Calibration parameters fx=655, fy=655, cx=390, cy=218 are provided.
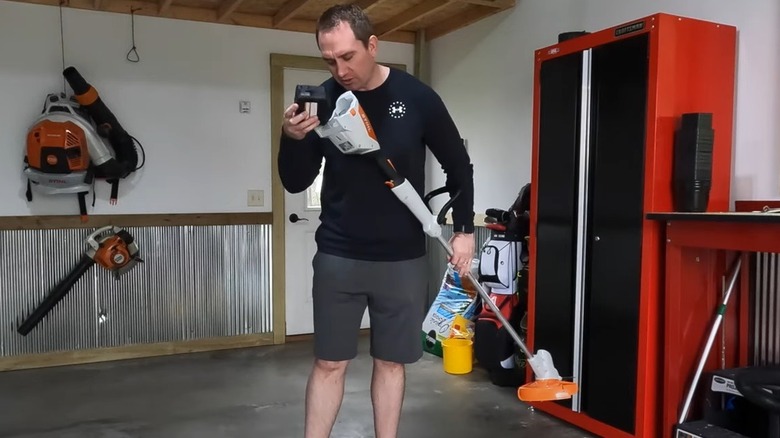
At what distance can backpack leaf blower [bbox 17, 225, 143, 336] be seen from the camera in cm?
400

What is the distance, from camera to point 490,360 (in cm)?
353

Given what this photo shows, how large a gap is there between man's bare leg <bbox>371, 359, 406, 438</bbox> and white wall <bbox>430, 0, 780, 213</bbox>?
1.67 m

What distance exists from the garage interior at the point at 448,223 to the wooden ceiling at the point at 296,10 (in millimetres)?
19

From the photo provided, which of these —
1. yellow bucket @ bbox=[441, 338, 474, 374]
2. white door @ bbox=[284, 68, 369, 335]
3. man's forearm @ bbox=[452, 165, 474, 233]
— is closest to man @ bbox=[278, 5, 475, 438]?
man's forearm @ bbox=[452, 165, 474, 233]

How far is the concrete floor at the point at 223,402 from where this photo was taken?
296cm

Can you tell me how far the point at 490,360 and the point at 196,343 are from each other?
2064 millimetres

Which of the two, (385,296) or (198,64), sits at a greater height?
(198,64)

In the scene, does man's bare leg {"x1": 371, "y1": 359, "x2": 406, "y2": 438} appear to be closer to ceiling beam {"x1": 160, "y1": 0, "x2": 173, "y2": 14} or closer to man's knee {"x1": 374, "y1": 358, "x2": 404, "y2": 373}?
man's knee {"x1": 374, "y1": 358, "x2": 404, "y2": 373}

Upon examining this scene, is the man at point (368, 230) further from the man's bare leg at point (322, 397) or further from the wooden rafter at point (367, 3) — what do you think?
the wooden rafter at point (367, 3)

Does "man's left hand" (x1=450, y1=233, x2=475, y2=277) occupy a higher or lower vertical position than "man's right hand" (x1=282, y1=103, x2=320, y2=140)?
lower

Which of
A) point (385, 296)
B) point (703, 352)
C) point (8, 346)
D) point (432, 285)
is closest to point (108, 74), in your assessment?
point (8, 346)

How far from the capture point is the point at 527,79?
3.94 meters

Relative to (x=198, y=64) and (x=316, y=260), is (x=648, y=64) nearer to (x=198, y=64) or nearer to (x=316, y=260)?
(x=316, y=260)

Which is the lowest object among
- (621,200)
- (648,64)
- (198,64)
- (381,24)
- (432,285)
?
(432,285)
